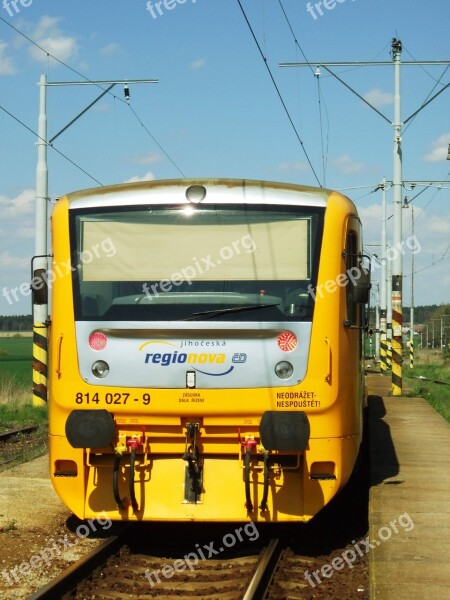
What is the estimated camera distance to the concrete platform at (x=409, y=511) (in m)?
6.03

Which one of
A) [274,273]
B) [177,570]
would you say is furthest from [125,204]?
[177,570]

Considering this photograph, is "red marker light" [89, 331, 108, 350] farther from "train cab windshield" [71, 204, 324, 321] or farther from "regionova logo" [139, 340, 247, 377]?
"regionova logo" [139, 340, 247, 377]

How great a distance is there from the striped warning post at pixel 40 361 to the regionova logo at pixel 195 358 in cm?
1048

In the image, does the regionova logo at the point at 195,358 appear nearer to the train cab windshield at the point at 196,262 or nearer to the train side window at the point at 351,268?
the train cab windshield at the point at 196,262

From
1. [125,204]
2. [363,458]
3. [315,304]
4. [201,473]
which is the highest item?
[125,204]

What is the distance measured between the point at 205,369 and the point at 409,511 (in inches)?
84.3

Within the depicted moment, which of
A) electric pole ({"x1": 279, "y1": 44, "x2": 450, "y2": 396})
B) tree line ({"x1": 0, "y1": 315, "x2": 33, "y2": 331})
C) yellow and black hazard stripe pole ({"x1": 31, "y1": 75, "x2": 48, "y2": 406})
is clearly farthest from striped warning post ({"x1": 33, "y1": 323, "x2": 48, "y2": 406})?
tree line ({"x1": 0, "y1": 315, "x2": 33, "y2": 331})

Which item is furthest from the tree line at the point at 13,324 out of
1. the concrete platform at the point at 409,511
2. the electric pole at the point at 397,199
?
the concrete platform at the point at 409,511

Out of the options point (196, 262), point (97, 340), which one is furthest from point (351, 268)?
point (97, 340)

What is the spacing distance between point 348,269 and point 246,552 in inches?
99.1

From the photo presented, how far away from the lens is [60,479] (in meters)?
7.60

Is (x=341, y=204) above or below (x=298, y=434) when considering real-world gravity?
above

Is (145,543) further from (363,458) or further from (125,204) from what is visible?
(363,458)

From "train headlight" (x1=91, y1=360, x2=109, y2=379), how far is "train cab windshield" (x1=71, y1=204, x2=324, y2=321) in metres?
0.36
